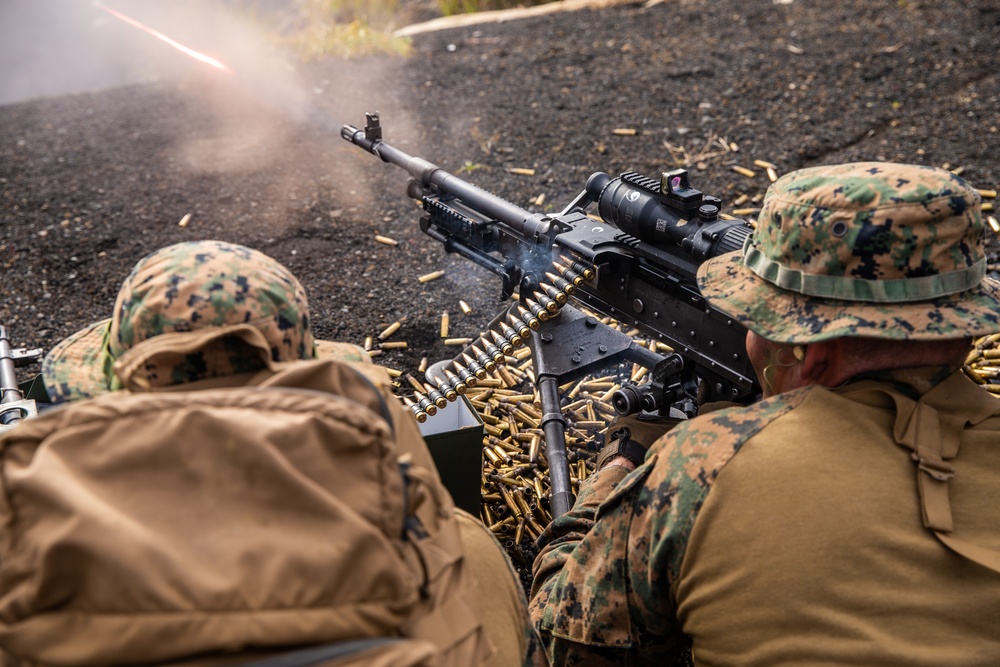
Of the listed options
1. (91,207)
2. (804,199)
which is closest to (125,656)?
(804,199)

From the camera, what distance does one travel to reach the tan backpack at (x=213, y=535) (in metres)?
Answer: 1.44

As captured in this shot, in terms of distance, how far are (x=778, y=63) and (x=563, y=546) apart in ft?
25.6

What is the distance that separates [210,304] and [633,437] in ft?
7.37

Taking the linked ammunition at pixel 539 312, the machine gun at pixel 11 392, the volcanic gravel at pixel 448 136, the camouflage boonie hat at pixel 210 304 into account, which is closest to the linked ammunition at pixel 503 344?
the linked ammunition at pixel 539 312

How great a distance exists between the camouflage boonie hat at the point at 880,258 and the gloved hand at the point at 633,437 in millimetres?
1312

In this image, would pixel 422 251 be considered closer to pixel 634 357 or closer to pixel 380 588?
pixel 634 357

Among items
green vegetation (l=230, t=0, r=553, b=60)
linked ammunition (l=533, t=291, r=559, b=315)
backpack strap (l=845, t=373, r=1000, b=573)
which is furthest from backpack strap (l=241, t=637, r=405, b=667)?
green vegetation (l=230, t=0, r=553, b=60)

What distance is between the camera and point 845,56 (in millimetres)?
9430

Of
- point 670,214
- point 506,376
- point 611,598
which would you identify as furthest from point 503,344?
point 611,598

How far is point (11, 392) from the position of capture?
3.98 metres

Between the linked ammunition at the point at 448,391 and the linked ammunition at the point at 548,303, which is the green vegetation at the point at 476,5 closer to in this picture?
the linked ammunition at the point at 548,303

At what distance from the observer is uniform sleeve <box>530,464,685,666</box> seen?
2.62m

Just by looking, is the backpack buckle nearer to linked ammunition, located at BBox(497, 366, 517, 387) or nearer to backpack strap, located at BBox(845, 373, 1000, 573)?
backpack strap, located at BBox(845, 373, 1000, 573)

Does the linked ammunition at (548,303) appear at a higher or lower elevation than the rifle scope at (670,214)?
lower
